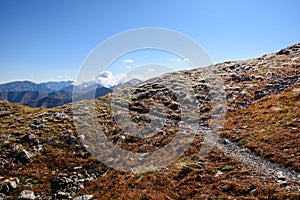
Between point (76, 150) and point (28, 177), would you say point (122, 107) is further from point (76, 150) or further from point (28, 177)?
point (28, 177)

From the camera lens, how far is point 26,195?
14.8 metres

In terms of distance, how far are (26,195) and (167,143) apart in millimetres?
13253

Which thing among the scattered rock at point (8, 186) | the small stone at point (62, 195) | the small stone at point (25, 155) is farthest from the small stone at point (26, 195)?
the small stone at point (25, 155)

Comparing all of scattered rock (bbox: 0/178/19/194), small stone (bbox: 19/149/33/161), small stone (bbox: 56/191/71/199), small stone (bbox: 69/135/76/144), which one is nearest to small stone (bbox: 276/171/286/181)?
small stone (bbox: 56/191/71/199)

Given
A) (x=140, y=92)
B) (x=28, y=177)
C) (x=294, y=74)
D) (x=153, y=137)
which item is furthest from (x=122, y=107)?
(x=294, y=74)

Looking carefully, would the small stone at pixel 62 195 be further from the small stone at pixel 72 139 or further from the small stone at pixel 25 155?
the small stone at pixel 72 139

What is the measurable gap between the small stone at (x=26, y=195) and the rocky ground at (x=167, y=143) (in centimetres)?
7

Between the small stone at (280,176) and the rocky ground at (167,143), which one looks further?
the rocky ground at (167,143)

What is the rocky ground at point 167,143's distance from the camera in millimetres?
13438

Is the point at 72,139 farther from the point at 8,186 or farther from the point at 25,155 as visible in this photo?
the point at 8,186

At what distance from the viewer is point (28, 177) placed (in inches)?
677

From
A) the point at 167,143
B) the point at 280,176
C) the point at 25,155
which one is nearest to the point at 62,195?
the point at 25,155

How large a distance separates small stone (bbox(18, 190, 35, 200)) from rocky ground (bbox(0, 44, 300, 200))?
0.22 feet

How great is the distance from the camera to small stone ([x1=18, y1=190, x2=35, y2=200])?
14586mm
